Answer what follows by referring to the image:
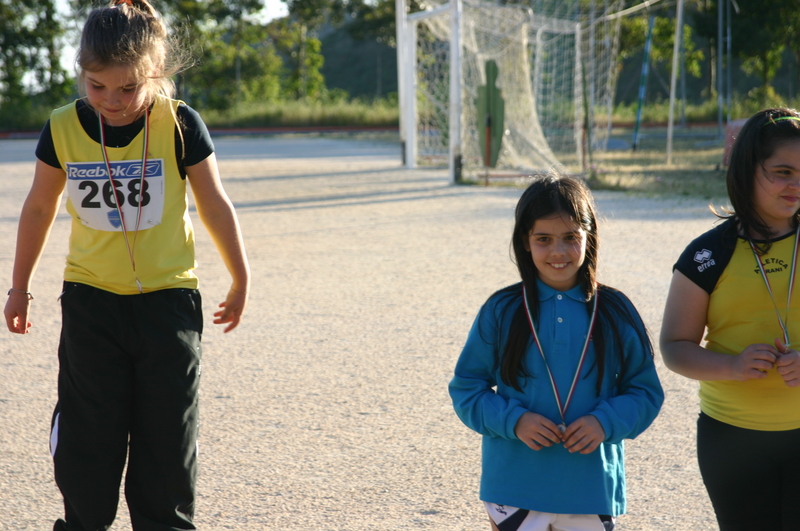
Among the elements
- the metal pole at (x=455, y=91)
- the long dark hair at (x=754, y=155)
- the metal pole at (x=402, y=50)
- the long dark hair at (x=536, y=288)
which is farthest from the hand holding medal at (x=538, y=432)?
the metal pole at (x=402, y=50)

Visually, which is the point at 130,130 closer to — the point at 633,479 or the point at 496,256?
the point at 633,479

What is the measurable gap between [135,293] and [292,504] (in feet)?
3.30

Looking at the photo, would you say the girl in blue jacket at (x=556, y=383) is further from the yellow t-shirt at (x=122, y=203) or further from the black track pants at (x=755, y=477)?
the yellow t-shirt at (x=122, y=203)

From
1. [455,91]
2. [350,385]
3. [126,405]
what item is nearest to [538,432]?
[126,405]

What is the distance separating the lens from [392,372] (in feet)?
13.6

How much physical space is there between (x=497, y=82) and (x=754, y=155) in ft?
45.7

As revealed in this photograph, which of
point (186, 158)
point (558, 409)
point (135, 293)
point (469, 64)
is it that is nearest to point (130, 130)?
point (186, 158)

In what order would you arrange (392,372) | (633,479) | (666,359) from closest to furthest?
1. (666,359)
2. (633,479)
3. (392,372)

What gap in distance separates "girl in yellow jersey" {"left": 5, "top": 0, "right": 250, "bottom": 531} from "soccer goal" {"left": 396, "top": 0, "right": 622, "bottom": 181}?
10.9 m

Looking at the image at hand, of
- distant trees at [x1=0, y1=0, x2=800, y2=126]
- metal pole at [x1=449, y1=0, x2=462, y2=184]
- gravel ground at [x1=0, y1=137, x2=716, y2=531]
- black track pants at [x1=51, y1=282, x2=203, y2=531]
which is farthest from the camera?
distant trees at [x1=0, y1=0, x2=800, y2=126]

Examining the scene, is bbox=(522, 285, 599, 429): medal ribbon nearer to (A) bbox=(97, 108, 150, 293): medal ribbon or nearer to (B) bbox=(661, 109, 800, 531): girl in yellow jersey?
(B) bbox=(661, 109, 800, 531): girl in yellow jersey

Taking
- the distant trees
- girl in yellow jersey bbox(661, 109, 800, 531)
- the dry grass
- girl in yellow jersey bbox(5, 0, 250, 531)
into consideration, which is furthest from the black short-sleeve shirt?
the distant trees

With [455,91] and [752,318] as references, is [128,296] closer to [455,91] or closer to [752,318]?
[752,318]

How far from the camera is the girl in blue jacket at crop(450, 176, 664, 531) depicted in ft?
5.99
